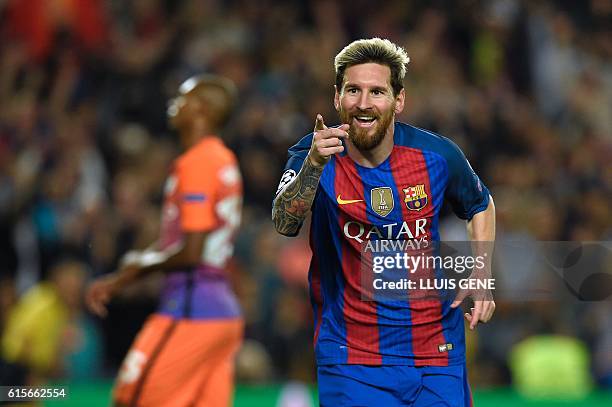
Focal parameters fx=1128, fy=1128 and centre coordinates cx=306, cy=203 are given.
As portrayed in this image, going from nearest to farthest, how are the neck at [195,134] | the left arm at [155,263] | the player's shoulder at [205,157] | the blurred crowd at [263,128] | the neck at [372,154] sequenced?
the neck at [372,154] < the left arm at [155,263] < the player's shoulder at [205,157] < the neck at [195,134] < the blurred crowd at [263,128]

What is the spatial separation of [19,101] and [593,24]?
257 inches

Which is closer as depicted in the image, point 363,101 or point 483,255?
point 363,101

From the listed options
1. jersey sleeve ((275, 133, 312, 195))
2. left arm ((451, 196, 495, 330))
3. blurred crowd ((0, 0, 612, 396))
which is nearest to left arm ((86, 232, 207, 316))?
jersey sleeve ((275, 133, 312, 195))

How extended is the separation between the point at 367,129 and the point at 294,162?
0.30m

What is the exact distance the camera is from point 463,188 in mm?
4523

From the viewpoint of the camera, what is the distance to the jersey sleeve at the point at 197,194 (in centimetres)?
620

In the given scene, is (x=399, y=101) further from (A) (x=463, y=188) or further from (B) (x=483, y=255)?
(B) (x=483, y=255)

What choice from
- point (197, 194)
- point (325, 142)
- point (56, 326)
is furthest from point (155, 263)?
point (56, 326)

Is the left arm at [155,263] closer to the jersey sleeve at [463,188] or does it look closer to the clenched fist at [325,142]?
the jersey sleeve at [463,188]

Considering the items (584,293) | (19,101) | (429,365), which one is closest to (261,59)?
(19,101)

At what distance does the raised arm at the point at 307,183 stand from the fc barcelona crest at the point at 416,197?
48 centimetres

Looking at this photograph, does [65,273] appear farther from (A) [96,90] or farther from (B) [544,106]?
(B) [544,106]

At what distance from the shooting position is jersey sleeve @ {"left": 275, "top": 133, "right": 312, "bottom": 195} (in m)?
4.23

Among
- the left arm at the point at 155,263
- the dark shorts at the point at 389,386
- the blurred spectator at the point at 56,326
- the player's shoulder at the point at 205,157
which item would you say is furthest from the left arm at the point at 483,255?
the blurred spectator at the point at 56,326
